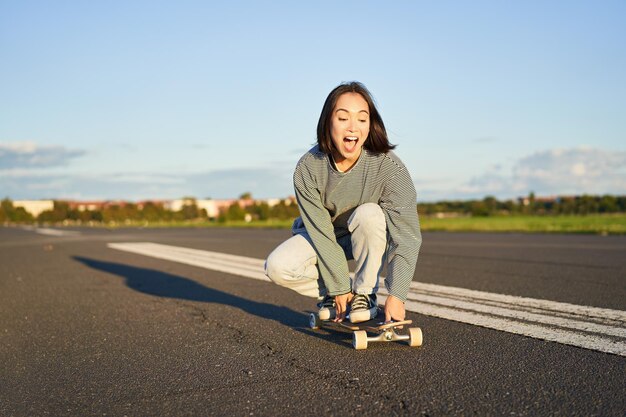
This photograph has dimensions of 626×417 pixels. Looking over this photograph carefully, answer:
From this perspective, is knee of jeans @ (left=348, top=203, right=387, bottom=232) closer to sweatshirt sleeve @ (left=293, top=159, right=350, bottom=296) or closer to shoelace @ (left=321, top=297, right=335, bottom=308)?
sweatshirt sleeve @ (left=293, top=159, right=350, bottom=296)

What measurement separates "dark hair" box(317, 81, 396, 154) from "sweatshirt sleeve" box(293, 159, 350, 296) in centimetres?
27

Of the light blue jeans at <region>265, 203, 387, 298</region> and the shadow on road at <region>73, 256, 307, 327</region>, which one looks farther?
the shadow on road at <region>73, 256, 307, 327</region>

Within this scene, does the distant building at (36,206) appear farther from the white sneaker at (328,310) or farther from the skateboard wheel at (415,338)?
the skateboard wheel at (415,338)

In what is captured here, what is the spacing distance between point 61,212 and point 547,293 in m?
90.8

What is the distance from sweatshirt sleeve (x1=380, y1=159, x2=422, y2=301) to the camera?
12.1ft

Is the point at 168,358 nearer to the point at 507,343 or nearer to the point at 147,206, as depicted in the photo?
the point at 507,343

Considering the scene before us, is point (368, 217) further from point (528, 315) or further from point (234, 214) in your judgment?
point (234, 214)

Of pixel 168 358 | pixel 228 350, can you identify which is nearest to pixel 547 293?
pixel 228 350

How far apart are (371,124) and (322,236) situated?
30.9 inches

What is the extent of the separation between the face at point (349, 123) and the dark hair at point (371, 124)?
33 millimetres

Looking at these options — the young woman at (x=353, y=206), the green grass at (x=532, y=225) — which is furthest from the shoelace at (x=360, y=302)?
the green grass at (x=532, y=225)

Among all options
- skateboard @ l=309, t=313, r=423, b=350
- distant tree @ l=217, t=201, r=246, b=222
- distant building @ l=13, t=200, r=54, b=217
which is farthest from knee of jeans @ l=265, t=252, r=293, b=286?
distant building @ l=13, t=200, r=54, b=217

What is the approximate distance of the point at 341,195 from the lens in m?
4.00

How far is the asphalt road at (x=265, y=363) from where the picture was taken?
2600 mm
